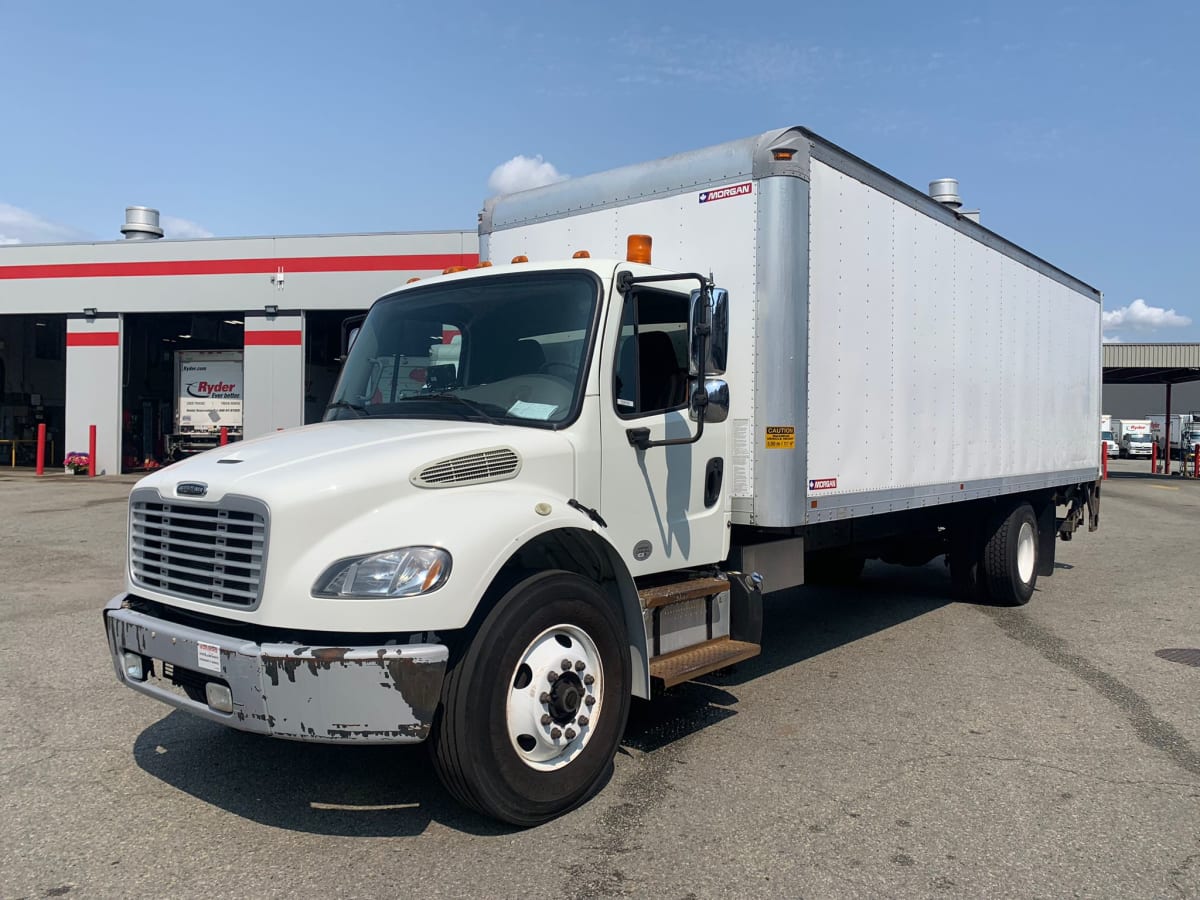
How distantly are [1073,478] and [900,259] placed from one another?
16.8 ft

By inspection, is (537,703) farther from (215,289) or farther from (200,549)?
(215,289)

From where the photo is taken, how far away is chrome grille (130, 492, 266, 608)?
3564 mm

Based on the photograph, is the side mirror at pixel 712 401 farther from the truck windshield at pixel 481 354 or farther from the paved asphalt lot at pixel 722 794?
the paved asphalt lot at pixel 722 794

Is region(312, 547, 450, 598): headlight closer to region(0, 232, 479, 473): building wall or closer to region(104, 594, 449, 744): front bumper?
region(104, 594, 449, 744): front bumper

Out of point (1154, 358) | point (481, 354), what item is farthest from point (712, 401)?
point (1154, 358)

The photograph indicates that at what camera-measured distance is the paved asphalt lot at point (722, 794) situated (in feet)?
11.5

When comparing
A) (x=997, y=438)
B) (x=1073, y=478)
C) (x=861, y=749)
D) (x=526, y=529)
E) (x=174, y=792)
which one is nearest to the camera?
(x=526, y=529)

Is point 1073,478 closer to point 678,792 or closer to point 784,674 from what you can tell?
point 784,674

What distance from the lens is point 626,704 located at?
170 inches

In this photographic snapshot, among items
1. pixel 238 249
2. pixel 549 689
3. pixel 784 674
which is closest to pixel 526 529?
pixel 549 689

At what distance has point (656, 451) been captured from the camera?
15.7 feet

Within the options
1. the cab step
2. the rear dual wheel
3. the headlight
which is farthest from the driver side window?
the rear dual wheel

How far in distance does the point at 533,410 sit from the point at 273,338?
67.7 ft

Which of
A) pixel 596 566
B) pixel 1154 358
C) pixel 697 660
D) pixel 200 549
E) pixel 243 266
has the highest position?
pixel 243 266
